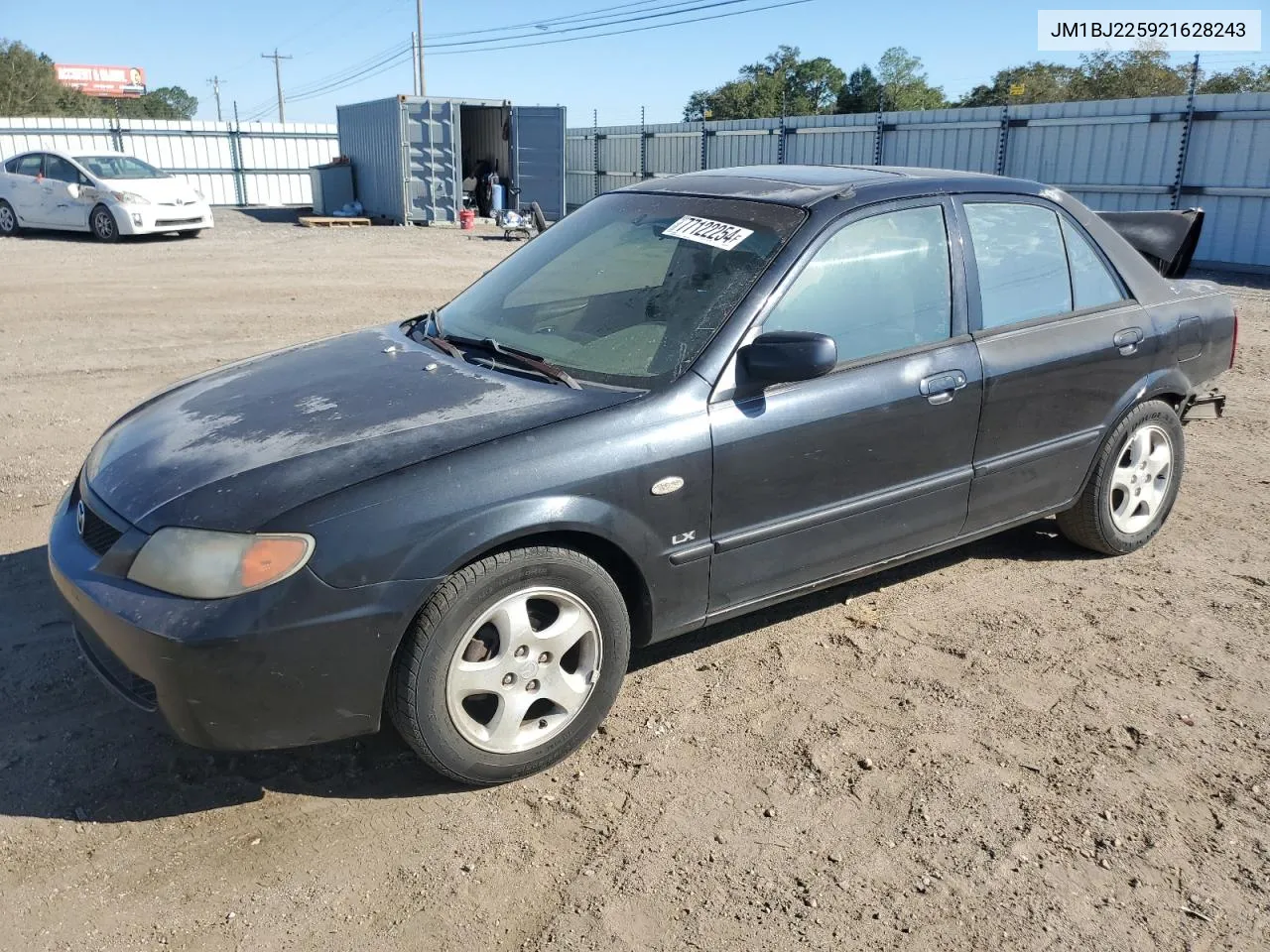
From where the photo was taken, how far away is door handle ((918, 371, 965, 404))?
11.8 ft

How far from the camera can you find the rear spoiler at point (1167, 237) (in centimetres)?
510

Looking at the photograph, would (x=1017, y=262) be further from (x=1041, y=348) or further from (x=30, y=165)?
(x=30, y=165)

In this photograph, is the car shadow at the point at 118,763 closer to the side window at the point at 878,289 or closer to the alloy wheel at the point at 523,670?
the alloy wheel at the point at 523,670

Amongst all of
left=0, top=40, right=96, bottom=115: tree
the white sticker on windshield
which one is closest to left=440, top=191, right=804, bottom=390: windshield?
the white sticker on windshield

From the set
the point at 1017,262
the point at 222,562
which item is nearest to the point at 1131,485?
the point at 1017,262

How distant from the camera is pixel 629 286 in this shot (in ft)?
12.2

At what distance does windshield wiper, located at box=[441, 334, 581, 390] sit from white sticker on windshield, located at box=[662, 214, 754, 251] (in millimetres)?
740

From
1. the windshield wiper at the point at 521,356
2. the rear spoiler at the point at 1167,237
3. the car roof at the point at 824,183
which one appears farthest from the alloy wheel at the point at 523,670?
the rear spoiler at the point at 1167,237

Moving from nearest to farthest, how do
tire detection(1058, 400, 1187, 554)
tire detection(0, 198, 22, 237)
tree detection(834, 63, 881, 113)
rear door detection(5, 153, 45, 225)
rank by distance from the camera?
tire detection(1058, 400, 1187, 554)
rear door detection(5, 153, 45, 225)
tire detection(0, 198, 22, 237)
tree detection(834, 63, 881, 113)

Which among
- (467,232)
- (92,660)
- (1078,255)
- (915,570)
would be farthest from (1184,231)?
(467,232)

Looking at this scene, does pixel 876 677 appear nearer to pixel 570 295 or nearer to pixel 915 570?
pixel 915 570

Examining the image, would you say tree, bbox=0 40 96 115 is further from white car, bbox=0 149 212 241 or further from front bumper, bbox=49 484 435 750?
front bumper, bbox=49 484 435 750

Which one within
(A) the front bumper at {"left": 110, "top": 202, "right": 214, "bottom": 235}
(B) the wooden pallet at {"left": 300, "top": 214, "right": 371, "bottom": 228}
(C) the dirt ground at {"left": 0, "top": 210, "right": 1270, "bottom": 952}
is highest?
(A) the front bumper at {"left": 110, "top": 202, "right": 214, "bottom": 235}

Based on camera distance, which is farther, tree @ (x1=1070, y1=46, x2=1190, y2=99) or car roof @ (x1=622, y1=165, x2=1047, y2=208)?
tree @ (x1=1070, y1=46, x2=1190, y2=99)
